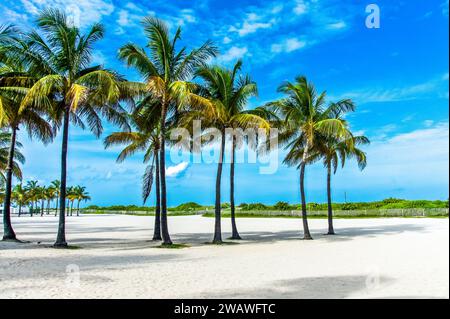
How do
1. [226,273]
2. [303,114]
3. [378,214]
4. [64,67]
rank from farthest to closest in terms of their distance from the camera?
[378,214], [303,114], [64,67], [226,273]

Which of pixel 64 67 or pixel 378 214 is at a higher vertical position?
pixel 64 67


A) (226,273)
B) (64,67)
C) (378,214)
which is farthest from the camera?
(378,214)

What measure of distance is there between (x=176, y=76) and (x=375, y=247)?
41.6 ft

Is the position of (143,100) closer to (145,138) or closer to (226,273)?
(145,138)

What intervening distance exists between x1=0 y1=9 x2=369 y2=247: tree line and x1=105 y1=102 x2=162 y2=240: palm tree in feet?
0.18

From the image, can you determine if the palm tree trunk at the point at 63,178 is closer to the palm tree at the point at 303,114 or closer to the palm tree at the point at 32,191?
the palm tree at the point at 303,114

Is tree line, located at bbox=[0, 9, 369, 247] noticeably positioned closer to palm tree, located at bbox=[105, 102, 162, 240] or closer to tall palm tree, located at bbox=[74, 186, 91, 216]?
palm tree, located at bbox=[105, 102, 162, 240]

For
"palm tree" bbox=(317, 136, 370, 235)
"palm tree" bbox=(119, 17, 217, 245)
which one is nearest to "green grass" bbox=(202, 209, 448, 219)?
"palm tree" bbox=(317, 136, 370, 235)


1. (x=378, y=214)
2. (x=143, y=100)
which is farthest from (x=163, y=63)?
(x=378, y=214)

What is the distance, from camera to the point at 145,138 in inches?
920

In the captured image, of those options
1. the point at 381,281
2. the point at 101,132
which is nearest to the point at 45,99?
the point at 101,132

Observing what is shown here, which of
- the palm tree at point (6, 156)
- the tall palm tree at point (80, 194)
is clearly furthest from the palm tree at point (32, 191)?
the palm tree at point (6, 156)

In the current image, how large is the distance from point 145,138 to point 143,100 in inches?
110

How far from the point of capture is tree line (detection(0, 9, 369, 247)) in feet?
61.4
